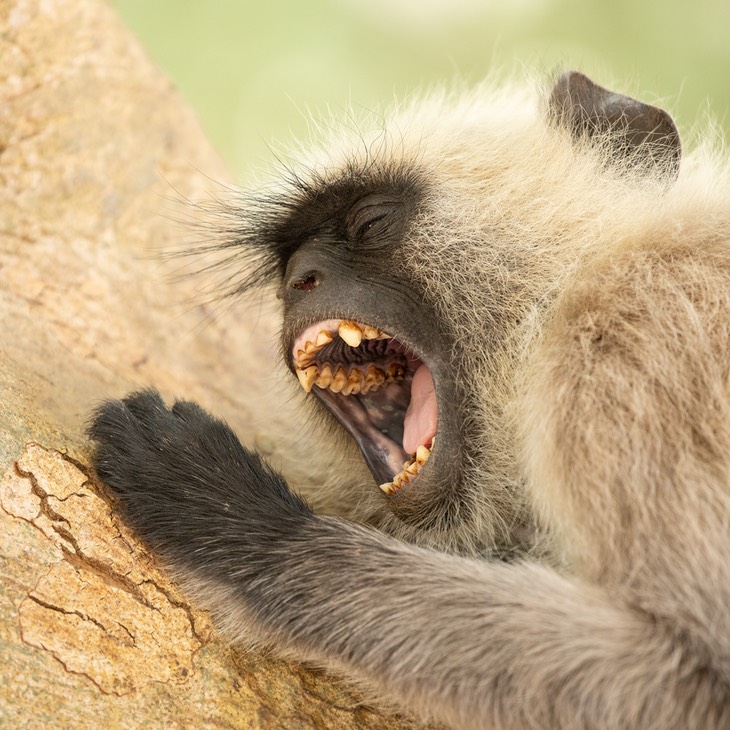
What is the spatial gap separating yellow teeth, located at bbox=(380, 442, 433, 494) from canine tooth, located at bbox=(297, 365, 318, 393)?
17.9 inches

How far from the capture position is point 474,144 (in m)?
3.09

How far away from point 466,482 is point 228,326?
1.96 m

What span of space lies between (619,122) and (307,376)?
1405mm

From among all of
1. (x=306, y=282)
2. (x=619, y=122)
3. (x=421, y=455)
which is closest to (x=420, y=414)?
(x=421, y=455)

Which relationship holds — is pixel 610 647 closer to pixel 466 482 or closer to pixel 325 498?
pixel 466 482

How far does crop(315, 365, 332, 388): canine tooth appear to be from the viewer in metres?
3.16

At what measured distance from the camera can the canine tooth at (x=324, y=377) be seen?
316 cm

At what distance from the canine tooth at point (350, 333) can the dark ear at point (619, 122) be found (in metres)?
1.06

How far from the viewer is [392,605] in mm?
2273

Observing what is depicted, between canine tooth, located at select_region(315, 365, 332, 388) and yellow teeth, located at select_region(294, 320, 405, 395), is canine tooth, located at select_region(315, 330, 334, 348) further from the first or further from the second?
canine tooth, located at select_region(315, 365, 332, 388)

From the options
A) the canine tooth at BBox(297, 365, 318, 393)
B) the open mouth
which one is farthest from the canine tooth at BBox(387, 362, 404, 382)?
the canine tooth at BBox(297, 365, 318, 393)

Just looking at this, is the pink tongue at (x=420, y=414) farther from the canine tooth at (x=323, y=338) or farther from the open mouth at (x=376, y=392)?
the canine tooth at (x=323, y=338)

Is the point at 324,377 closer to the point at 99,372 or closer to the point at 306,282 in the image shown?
the point at 306,282

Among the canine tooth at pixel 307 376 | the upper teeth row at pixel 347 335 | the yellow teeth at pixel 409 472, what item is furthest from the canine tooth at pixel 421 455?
the canine tooth at pixel 307 376
